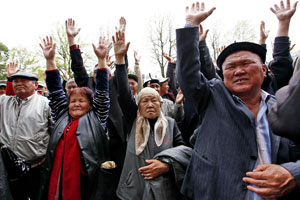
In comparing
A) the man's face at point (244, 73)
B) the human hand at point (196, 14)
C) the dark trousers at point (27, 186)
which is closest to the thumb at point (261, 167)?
the man's face at point (244, 73)

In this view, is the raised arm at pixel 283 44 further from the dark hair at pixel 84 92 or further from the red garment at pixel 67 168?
the red garment at pixel 67 168

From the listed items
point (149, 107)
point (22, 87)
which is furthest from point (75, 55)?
point (149, 107)

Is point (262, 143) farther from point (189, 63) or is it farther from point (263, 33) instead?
point (263, 33)

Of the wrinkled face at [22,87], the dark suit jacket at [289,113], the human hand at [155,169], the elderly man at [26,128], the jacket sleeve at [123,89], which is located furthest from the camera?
the wrinkled face at [22,87]

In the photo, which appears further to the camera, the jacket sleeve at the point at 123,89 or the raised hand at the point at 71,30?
the raised hand at the point at 71,30

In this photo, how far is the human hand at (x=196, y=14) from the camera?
1488mm

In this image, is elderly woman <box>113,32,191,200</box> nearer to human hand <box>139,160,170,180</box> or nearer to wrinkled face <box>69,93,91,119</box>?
human hand <box>139,160,170,180</box>

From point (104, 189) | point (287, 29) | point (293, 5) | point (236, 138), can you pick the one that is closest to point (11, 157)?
point (104, 189)

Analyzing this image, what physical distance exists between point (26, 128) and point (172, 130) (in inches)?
80.2

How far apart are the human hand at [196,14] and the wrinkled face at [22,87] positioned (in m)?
2.53

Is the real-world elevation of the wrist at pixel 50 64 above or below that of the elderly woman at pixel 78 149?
above

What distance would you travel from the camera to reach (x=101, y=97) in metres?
2.33

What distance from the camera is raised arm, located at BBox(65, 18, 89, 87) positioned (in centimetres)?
291

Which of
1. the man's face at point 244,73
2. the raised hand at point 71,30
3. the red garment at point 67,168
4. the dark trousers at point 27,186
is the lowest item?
the dark trousers at point 27,186
